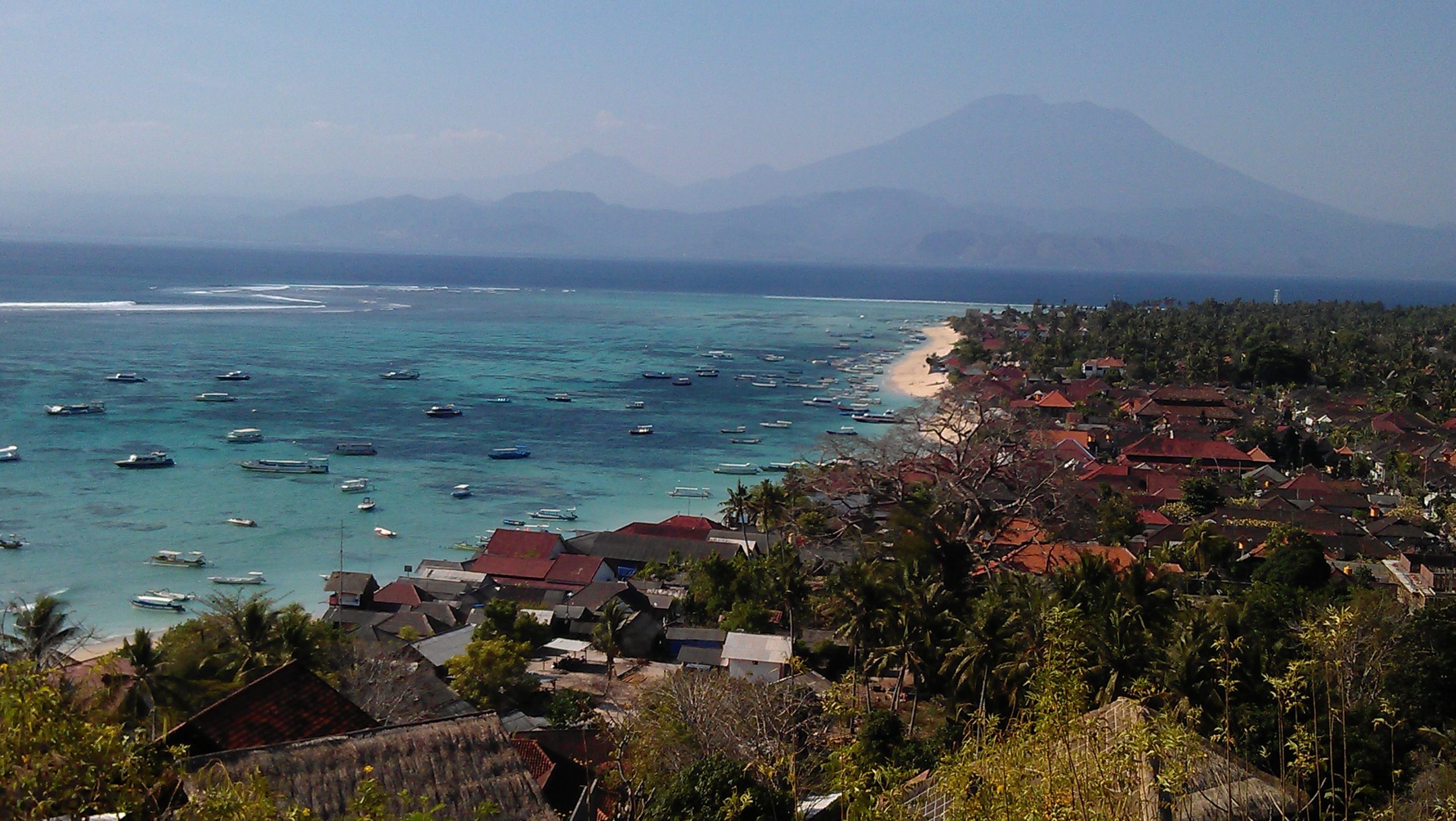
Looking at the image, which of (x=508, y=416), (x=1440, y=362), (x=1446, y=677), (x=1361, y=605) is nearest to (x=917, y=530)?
(x=1361, y=605)

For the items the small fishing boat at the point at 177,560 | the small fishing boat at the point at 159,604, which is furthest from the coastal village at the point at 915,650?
the small fishing boat at the point at 177,560

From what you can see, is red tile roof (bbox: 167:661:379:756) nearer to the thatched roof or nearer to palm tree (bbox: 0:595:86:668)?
the thatched roof

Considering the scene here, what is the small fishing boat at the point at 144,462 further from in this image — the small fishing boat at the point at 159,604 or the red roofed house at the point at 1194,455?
the red roofed house at the point at 1194,455

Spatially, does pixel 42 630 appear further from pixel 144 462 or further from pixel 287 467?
pixel 144 462

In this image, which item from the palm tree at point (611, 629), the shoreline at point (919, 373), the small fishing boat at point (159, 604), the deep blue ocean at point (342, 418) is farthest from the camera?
the shoreline at point (919, 373)

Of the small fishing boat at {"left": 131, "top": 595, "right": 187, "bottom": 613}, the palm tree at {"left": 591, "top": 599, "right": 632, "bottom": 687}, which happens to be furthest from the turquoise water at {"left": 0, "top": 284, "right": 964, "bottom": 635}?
the palm tree at {"left": 591, "top": 599, "right": 632, "bottom": 687}
